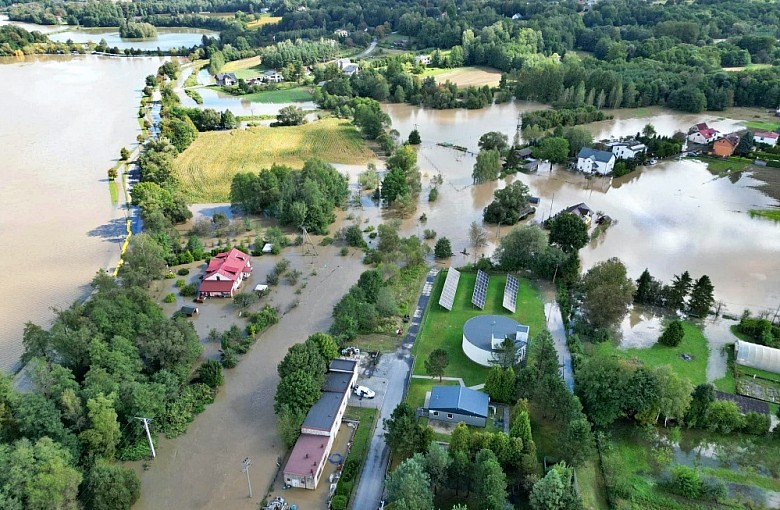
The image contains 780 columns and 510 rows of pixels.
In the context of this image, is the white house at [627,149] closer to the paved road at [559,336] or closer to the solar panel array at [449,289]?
the paved road at [559,336]

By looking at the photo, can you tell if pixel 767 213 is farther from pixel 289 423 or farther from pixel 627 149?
pixel 289 423

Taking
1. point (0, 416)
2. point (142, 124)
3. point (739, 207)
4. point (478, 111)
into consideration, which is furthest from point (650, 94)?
point (0, 416)

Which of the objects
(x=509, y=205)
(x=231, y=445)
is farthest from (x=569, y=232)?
(x=231, y=445)

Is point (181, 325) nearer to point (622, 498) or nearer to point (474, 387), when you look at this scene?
point (474, 387)

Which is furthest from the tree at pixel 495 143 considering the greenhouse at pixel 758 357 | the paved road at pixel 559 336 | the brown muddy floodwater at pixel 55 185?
the brown muddy floodwater at pixel 55 185

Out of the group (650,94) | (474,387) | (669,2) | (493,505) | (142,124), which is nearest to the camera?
(493,505)

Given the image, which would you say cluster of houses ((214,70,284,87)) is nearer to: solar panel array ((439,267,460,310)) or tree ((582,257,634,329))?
solar panel array ((439,267,460,310))
